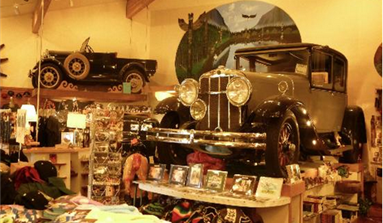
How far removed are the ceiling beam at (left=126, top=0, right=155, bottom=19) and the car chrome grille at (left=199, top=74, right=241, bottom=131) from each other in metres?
5.46

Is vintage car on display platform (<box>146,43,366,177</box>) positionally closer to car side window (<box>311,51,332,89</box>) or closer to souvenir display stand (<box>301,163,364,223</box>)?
car side window (<box>311,51,332,89</box>)

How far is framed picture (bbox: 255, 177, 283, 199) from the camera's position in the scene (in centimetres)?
364

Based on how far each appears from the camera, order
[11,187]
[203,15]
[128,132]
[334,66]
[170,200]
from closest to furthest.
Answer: [11,187], [170,200], [128,132], [334,66], [203,15]

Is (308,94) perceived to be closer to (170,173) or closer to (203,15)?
(170,173)

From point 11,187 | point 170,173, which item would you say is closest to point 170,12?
point 170,173

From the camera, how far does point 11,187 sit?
2.56m

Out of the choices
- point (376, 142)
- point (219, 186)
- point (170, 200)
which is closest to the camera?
point (219, 186)

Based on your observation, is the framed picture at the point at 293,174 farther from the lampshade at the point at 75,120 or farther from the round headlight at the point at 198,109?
the lampshade at the point at 75,120

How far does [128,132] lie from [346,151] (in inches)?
130

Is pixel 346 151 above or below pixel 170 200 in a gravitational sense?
above

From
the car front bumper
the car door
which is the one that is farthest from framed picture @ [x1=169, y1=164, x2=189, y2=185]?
the car door

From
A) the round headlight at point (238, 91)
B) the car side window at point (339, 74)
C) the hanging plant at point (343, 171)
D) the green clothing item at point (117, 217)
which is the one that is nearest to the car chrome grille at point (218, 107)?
the round headlight at point (238, 91)

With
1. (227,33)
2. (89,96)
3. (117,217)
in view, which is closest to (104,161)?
(117,217)

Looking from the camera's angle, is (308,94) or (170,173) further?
(308,94)
